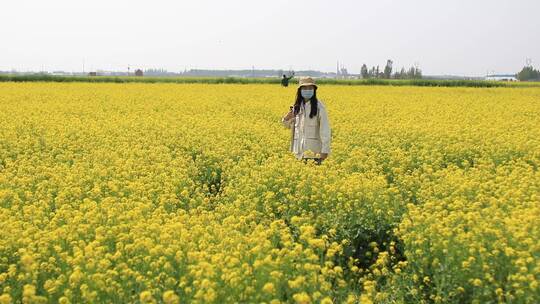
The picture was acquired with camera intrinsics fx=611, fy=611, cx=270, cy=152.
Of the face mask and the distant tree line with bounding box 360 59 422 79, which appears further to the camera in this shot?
the distant tree line with bounding box 360 59 422 79

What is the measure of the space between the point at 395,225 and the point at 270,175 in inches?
77.7

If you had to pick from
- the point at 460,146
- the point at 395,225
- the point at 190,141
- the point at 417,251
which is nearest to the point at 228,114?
the point at 190,141

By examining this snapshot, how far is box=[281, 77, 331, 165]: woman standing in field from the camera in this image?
26.9 feet

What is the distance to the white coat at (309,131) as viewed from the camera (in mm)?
8312

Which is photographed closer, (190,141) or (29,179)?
(29,179)

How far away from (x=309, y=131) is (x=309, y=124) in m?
0.11

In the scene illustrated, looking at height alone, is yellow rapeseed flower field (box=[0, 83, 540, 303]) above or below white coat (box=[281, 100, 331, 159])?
below

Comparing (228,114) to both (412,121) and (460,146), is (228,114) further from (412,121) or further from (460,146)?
(460,146)

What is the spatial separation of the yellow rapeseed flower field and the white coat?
0.54 metres

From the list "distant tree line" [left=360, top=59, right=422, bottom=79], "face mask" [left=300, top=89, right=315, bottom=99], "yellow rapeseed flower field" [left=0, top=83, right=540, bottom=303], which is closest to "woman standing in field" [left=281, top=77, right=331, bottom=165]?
"face mask" [left=300, top=89, right=315, bottom=99]

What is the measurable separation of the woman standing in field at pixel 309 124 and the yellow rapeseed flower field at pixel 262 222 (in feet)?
1.63

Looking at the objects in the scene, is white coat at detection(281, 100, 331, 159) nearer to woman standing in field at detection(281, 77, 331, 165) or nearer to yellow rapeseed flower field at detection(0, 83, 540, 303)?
woman standing in field at detection(281, 77, 331, 165)

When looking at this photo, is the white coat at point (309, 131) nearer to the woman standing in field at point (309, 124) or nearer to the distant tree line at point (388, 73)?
the woman standing in field at point (309, 124)

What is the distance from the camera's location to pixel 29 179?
7352 mm
